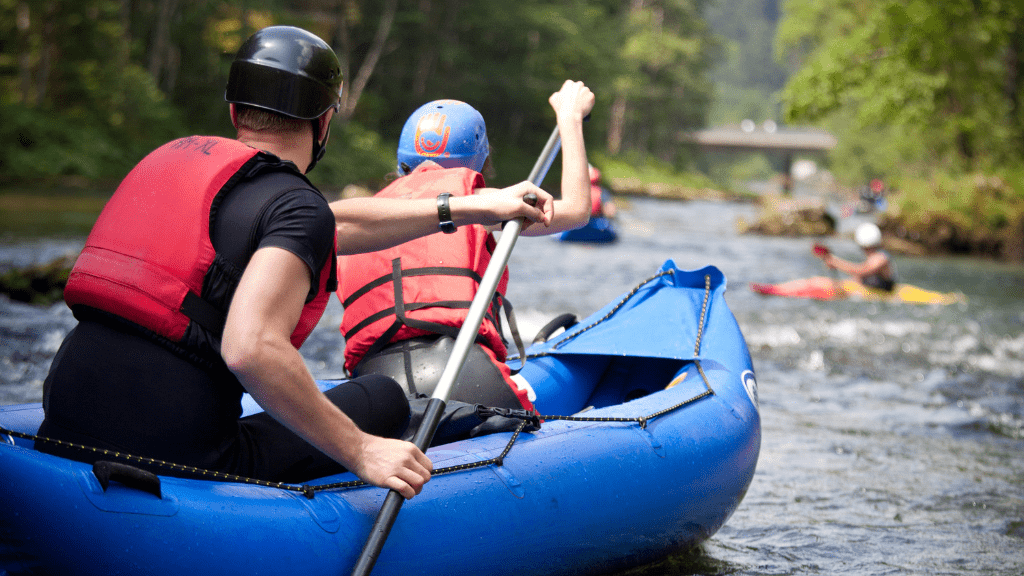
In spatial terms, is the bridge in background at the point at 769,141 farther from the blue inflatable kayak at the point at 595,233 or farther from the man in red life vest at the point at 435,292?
the man in red life vest at the point at 435,292

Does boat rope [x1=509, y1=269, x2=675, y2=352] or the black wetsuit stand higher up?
the black wetsuit

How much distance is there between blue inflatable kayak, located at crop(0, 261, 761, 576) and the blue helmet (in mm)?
895

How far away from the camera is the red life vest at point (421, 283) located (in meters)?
2.62

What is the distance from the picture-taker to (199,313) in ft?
5.52

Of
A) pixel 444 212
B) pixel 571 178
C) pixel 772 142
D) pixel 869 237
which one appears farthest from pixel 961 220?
pixel 772 142

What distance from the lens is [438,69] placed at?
30609mm

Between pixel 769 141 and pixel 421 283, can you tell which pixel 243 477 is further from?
pixel 769 141

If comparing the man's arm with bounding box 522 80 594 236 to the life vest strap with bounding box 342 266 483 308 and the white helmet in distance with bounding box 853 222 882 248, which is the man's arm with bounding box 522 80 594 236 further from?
the white helmet in distance with bounding box 853 222 882 248

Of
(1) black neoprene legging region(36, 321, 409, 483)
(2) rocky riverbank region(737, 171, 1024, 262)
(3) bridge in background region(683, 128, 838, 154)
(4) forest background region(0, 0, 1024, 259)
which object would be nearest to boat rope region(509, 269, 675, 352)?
(1) black neoprene legging region(36, 321, 409, 483)

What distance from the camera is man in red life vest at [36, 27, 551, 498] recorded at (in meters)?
1.62

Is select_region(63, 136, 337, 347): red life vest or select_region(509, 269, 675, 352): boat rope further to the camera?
select_region(509, 269, 675, 352): boat rope

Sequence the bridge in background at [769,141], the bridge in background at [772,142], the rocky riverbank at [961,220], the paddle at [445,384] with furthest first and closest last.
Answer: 1. the bridge in background at [769,141]
2. the bridge in background at [772,142]
3. the rocky riverbank at [961,220]
4. the paddle at [445,384]

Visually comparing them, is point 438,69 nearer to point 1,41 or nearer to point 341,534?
point 1,41

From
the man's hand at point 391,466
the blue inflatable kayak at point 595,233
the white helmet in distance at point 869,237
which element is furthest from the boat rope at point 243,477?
the blue inflatable kayak at point 595,233
